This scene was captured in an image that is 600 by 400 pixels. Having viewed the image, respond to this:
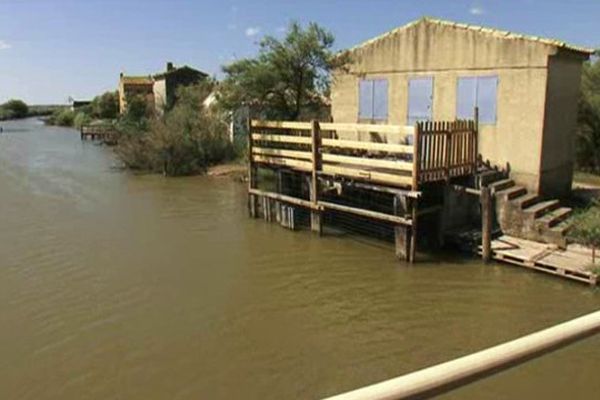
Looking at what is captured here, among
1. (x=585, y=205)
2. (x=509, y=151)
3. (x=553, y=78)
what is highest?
(x=553, y=78)

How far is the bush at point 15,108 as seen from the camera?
120 m

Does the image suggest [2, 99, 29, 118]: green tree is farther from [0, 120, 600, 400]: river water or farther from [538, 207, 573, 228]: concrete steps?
[538, 207, 573, 228]: concrete steps

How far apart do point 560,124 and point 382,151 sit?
16.9ft

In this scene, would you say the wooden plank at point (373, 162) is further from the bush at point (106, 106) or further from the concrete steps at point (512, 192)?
the bush at point (106, 106)

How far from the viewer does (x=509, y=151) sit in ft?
50.8

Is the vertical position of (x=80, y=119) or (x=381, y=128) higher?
(x=381, y=128)

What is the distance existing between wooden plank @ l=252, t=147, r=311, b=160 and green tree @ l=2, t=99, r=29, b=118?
11619 cm

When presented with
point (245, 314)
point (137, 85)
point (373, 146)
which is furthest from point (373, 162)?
point (137, 85)

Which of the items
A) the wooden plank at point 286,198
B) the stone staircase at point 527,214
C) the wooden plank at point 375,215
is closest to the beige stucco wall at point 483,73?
the stone staircase at point 527,214

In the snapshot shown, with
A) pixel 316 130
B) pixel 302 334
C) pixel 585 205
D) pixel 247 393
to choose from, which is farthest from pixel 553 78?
pixel 247 393

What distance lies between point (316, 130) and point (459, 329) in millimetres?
7393

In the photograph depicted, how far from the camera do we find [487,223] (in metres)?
13.1

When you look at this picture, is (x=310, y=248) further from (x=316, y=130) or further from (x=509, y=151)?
(x=509, y=151)

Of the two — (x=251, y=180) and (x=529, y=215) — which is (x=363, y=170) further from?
(x=251, y=180)
